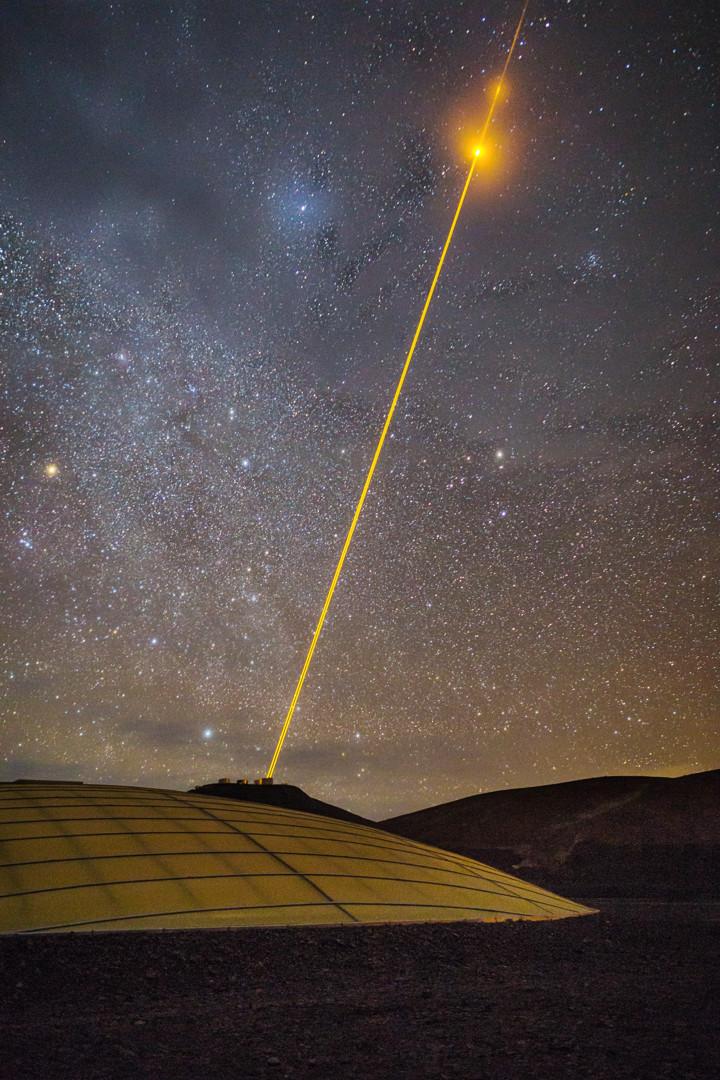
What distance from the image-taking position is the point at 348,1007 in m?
11.8

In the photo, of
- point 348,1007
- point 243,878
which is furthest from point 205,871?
point 348,1007

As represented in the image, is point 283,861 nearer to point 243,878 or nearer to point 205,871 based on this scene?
point 243,878

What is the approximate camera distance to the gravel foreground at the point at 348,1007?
8938 mm

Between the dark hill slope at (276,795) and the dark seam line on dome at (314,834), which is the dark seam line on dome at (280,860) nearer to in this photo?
the dark seam line on dome at (314,834)

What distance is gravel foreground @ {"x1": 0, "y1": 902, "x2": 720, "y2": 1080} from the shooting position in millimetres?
8938

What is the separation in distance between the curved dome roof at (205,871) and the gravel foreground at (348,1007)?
23.0 inches

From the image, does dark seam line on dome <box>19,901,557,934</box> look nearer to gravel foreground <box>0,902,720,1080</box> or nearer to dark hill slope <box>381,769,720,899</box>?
gravel foreground <box>0,902,720,1080</box>

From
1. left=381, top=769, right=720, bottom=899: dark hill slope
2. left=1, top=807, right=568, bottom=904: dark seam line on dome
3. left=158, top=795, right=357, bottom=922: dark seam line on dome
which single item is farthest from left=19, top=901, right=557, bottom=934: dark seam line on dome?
left=381, top=769, right=720, bottom=899: dark hill slope

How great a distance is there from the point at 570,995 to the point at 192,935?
21.3 ft

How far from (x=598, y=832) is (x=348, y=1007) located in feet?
275

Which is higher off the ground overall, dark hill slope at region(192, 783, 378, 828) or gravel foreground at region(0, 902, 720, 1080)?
dark hill slope at region(192, 783, 378, 828)

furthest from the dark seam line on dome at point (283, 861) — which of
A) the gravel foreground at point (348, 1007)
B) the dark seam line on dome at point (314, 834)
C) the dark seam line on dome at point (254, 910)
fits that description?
the gravel foreground at point (348, 1007)

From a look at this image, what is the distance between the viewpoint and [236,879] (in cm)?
1645

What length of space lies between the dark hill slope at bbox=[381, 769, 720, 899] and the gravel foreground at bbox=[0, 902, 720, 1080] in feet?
181
